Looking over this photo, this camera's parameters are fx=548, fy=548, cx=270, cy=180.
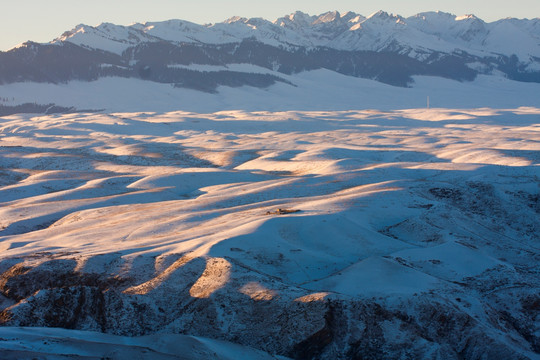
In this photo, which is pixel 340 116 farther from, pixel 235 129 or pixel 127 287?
pixel 127 287

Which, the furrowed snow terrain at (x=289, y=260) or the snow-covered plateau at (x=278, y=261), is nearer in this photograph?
the snow-covered plateau at (x=278, y=261)

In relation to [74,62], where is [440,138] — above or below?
below

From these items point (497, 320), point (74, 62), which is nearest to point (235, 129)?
point (497, 320)

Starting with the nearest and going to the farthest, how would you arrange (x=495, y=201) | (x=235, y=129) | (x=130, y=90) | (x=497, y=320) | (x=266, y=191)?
1. (x=497, y=320)
2. (x=495, y=201)
3. (x=266, y=191)
4. (x=235, y=129)
5. (x=130, y=90)

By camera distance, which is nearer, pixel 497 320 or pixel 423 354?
pixel 423 354

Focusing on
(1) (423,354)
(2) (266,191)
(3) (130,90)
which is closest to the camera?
(1) (423,354)

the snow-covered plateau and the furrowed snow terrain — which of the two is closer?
the snow-covered plateau

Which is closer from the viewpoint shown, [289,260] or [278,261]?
[278,261]
